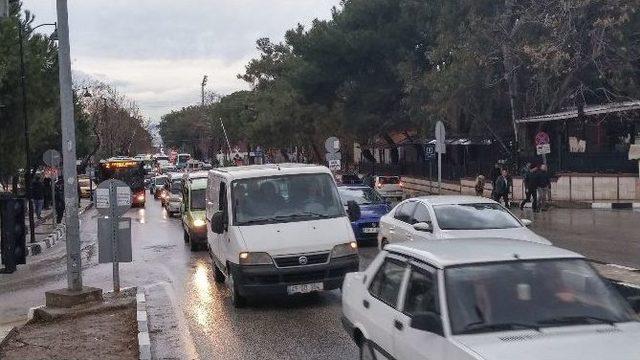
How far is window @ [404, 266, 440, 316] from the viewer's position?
5.43m

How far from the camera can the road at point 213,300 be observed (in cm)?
908

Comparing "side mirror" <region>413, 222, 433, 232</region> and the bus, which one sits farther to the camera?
the bus

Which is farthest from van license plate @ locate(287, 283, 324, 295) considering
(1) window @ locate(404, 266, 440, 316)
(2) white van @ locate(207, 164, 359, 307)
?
(1) window @ locate(404, 266, 440, 316)

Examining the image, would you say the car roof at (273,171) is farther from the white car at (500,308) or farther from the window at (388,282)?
the white car at (500,308)

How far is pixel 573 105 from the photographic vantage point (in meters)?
38.4

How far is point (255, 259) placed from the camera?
10906 mm

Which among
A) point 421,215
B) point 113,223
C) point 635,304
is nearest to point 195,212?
point 113,223

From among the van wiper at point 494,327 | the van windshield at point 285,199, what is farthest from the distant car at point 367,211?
the van wiper at point 494,327

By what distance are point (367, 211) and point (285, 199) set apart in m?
7.75

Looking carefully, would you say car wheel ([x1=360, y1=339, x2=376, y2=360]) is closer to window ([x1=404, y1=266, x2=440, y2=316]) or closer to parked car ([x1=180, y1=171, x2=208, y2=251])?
window ([x1=404, y1=266, x2=440, y2=316])

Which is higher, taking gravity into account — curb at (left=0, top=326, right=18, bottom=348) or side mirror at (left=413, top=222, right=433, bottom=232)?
side mirror at (left=413, top=222, right=433, bottom=232)

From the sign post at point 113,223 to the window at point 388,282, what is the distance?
6.99m

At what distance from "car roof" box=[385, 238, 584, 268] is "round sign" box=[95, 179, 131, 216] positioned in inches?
289

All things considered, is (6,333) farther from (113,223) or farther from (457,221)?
(457,221)
